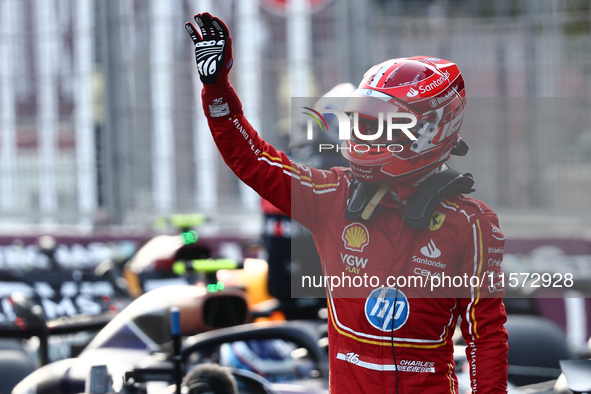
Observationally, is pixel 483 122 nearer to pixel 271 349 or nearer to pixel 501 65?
pixel 501 65

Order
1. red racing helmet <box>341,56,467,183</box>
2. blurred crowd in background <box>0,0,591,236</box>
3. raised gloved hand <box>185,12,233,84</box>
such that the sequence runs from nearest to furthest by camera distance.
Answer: raised gloved hand <box>185,12,233,84</box> < red racing helmet <box>341,56,467,183</box> < blurred crowd in background <box>0,0,591,236</box>

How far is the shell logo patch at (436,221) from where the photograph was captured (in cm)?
190

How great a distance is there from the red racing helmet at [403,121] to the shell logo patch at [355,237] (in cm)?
14

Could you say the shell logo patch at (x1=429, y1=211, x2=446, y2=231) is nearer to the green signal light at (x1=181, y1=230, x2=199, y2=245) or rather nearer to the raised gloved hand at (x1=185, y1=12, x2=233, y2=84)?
the raised gloved hand at (x1=185, y1=12, x2=233, y2=84)

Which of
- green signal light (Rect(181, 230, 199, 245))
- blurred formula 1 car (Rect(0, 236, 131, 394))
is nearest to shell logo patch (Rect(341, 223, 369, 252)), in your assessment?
blurred formula 1 car (Rect(0, 236, 131, 394))

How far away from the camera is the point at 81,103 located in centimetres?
793

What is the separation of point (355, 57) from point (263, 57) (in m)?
1.15

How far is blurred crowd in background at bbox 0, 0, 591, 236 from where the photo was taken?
684 cm

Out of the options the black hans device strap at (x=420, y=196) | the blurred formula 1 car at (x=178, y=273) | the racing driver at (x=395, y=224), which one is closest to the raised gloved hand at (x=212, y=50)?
the racing driver at (x=395, y=224)

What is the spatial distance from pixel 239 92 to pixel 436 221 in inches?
222

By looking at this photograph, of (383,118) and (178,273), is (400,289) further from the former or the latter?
(178,273)

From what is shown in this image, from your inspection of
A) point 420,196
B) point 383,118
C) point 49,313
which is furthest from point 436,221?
point 49,313

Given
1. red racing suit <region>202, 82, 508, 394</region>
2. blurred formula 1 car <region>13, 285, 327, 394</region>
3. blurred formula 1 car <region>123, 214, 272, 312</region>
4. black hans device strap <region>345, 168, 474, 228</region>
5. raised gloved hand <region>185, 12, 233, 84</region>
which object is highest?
raised gloved hand <region>185, 12, 233, 84</region>

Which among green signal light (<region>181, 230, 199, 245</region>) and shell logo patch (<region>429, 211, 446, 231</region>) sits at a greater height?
shell logo patch (<region>429, 211, 446, 231</region>)
